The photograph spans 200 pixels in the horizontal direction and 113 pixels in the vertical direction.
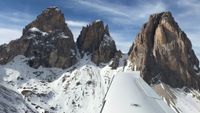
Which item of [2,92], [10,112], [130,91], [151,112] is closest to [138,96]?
[130,91]

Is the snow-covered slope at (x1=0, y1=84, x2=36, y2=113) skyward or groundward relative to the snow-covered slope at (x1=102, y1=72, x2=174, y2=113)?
groundward

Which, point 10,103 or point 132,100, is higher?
point 132,100

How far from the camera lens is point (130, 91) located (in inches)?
1067

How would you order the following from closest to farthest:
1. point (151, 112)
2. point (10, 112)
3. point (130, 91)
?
point (151, 112)
point (130, 91)
point (10, 112)

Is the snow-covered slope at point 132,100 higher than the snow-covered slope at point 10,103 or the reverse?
higher

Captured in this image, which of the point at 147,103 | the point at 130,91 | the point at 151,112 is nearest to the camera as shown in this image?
the point at 151,112

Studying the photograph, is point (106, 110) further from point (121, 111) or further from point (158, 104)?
point (158, 104)

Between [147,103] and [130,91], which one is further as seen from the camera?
[130,91]

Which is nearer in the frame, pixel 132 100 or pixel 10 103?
pixel 132 100

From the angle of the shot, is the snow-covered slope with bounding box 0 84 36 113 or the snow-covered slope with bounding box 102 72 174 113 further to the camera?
the snow-covered slope with bounding box 0 84 36 113

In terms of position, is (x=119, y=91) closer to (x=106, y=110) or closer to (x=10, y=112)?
(x=106, y=110)

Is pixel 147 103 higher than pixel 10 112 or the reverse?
higher

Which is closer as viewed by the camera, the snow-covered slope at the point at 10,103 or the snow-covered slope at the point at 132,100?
the snow-covered slope at the point at 132,100

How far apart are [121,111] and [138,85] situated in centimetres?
608
